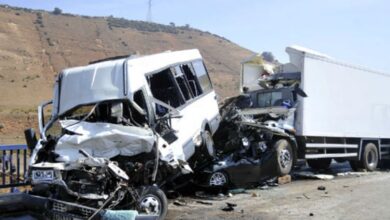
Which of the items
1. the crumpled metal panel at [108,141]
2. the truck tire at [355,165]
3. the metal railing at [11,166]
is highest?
the crumpled metal panel at [108,141]

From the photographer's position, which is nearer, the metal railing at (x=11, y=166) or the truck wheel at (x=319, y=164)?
the metal railing at (x=11, y=166)

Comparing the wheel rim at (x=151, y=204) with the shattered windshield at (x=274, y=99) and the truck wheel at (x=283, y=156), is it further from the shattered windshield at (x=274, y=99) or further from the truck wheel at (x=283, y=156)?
the shattered windshield at (x=274, y=99)

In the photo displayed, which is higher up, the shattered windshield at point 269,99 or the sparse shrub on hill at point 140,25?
the sparse shrub on hill at point 140,25

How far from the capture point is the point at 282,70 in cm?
1427

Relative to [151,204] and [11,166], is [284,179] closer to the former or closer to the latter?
[151,204]

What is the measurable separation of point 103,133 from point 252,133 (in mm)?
4530

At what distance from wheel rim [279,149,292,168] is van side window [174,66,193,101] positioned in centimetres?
288

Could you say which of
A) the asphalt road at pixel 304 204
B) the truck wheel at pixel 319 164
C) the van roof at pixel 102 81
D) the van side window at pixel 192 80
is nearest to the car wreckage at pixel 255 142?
the asphalt road at pixel 304 204

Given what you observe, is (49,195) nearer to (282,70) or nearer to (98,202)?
(98,202)

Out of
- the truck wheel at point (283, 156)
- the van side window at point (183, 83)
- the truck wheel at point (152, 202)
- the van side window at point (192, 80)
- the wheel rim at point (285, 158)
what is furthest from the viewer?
the wheel rim at point (285, 158)

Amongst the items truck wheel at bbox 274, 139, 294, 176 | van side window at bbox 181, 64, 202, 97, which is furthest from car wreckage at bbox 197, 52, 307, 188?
van side window at bbox 181, 64, 202, 97

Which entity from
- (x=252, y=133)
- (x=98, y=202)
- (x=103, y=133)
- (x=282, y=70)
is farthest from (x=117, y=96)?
(x=282, y=70)

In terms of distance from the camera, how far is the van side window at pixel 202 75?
10.3 metres

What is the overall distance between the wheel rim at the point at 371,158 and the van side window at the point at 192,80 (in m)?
8.20
